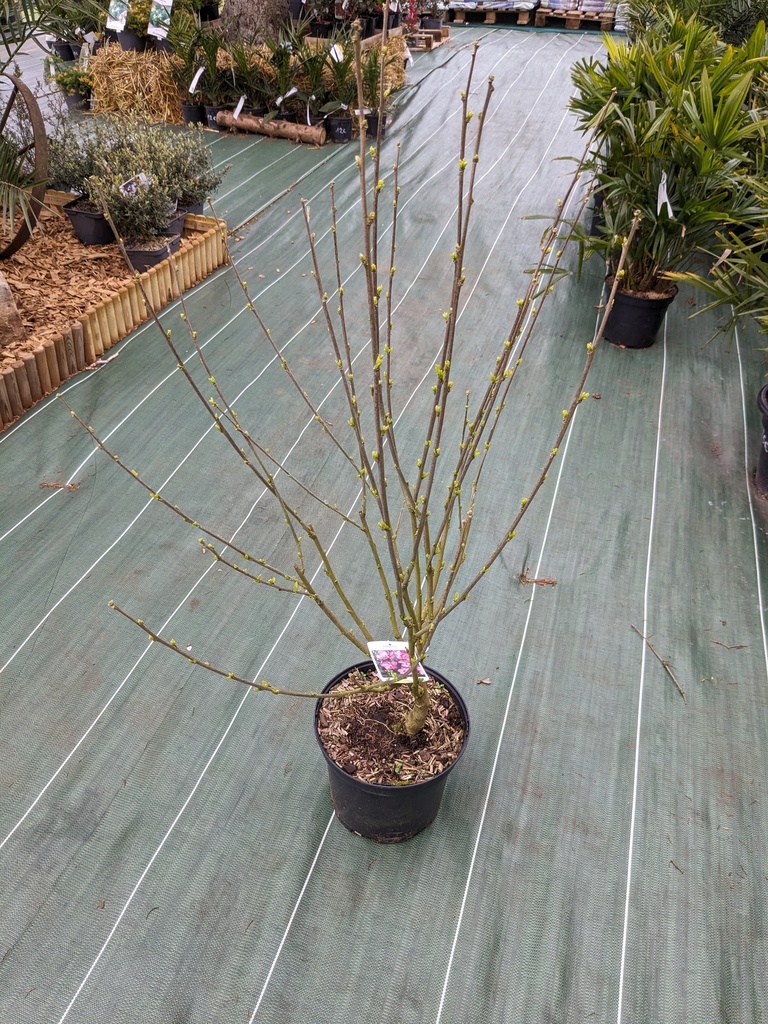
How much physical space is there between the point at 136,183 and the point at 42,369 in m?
1.30

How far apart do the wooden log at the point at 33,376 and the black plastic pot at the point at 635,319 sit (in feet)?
9.20

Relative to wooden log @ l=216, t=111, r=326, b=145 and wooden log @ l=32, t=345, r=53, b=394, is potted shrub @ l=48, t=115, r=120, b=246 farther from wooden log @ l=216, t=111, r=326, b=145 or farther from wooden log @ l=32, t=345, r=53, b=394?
wooden log @ l=216, t=111, r=326, b=145

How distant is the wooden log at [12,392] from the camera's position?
10.5 ft

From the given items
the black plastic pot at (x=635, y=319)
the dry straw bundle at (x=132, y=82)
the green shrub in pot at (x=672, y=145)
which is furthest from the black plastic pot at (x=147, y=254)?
the dry straw bundle at (x=132, y=82)

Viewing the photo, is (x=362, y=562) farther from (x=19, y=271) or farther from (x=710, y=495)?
(x=19, y=271)

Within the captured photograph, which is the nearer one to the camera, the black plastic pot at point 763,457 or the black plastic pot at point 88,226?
the black plastic pot at point 763,457

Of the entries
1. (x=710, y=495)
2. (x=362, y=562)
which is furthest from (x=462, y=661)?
(x=710, y=495)

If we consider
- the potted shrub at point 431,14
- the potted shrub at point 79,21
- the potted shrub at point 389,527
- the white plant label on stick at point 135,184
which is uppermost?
the potted shrub at point 431,14

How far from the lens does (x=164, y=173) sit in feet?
13.7

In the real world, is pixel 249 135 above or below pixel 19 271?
above

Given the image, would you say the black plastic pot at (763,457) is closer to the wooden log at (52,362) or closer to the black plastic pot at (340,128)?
the wooden log at (52,362)

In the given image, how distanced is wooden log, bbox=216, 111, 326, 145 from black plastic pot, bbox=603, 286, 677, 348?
Answer: 341 cm

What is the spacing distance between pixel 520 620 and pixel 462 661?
10.9 inches

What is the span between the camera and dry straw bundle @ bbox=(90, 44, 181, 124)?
6586mm
